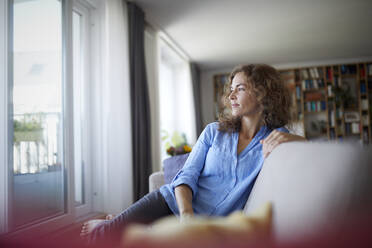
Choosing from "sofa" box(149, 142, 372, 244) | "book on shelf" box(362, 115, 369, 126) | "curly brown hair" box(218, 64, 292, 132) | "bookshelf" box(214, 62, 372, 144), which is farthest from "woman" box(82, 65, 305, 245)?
"book on shelf" box(362, 115, 369, 126)

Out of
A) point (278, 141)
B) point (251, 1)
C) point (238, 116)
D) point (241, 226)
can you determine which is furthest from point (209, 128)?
point (251, 1)

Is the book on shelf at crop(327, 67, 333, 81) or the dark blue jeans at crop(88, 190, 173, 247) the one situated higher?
the book on shelf at crop(327, 67, 333, 81)

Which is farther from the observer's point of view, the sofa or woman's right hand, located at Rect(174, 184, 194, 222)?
woman's right hand, located at Rect(174, 184, 194, 222)

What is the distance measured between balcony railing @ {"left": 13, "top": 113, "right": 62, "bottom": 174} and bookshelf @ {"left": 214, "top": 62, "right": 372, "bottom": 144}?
210 inches

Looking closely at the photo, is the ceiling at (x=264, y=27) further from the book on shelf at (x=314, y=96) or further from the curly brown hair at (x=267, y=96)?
the curly brown hair at (x=267, y=96)

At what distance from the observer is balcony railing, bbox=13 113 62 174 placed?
208 cm

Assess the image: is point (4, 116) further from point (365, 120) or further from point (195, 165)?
point (365, 120)

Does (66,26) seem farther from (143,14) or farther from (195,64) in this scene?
(195,64)

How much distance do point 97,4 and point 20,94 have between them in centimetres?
151

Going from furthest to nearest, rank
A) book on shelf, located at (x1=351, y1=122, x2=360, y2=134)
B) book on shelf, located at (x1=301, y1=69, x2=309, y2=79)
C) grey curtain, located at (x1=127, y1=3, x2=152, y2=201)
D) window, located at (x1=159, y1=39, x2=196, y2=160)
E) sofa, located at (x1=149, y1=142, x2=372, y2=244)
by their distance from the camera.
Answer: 1. book on shelf, located at (x1=301, y1=69, x2=309, y2=79)
2. book on shelf, located at (x1=351, y1=122, x2=360, y2=134)
3. window, located at (x1=159, y1=39, x2=196, y2=160)
4. grey curtain, located at (x1=127, y1=3, x2=152, y2=201)
5. sofa, located at (x1=149, y1=142, x2=372, y2=244)

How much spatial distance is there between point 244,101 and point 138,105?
2.31m

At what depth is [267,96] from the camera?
132cm

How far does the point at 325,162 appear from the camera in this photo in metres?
0.68

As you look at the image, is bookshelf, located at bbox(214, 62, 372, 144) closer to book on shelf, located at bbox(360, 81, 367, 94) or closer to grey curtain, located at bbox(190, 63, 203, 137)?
book on shelf, located at bbox(360, 81, 367, 94)
